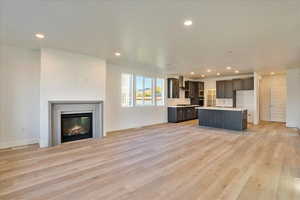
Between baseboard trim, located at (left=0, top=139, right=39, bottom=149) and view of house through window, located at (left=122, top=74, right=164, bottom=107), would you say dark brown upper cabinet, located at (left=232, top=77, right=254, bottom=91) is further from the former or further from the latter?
baseboard trim, located at (left=0, top=139, right=39, bottom=149)

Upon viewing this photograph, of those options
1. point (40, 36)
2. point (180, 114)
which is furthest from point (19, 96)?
point (180, 114)

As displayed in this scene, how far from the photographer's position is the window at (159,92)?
8.84 metres

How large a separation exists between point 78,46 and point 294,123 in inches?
366

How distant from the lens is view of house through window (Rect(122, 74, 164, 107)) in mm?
7348

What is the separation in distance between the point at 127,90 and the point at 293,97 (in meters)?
7.46

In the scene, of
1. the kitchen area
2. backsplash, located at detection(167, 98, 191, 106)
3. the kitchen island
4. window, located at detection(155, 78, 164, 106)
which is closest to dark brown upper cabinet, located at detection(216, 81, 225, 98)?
the kitchen area

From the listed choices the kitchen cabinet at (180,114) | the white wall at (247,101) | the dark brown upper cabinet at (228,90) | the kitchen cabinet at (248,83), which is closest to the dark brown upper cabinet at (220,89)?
the dark brown upper cabinet at (228,90)

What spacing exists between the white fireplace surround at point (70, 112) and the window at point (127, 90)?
1552mm

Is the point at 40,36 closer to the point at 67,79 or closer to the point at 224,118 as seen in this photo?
the point at 67,79

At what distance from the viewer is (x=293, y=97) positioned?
24.4 ft

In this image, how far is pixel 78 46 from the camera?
4.49m

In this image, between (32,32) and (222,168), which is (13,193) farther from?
(222,168)

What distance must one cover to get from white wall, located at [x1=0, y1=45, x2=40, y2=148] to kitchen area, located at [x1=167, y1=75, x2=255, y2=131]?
6308 mm

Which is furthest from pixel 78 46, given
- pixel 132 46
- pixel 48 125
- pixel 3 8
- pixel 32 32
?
pixel 48 125
